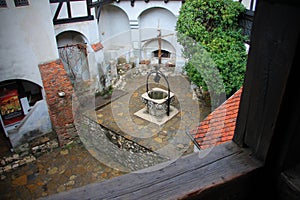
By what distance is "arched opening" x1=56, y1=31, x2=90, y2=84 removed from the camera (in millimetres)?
8125

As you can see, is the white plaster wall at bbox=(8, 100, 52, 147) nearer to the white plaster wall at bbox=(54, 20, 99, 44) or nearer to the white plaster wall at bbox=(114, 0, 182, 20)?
the white plaster wall at bbox=(54, 20, 99, 44)

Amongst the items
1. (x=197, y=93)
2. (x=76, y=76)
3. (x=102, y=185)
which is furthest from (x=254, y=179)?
(x=76, y=76)

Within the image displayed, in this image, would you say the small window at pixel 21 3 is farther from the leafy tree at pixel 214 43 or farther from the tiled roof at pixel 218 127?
the tiled roof at pixel 218 127

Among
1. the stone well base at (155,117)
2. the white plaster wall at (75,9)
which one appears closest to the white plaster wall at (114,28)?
the white plaster wall at (75,9)

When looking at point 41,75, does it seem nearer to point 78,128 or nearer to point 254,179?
point 78,128

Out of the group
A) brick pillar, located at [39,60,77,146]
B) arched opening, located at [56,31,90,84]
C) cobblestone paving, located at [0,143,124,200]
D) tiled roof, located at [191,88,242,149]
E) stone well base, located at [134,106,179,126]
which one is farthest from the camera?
arched opening, located at [56,31,90,84]

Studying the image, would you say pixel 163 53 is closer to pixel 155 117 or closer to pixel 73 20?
pixel 73 20

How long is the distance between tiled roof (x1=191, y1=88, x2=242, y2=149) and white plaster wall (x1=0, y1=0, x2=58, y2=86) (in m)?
4.39

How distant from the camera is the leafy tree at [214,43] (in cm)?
628

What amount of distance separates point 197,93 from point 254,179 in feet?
25.2

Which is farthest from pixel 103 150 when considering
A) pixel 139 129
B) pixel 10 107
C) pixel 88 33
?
pixel 88 33

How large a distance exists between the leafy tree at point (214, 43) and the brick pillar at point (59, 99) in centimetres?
344

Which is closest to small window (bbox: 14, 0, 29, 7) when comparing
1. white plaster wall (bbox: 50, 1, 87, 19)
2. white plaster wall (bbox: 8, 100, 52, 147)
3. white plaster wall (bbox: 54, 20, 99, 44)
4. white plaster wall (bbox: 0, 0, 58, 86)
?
white plaster wall (bbox: 0, 0, 58, 86)

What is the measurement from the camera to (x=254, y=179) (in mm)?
642
